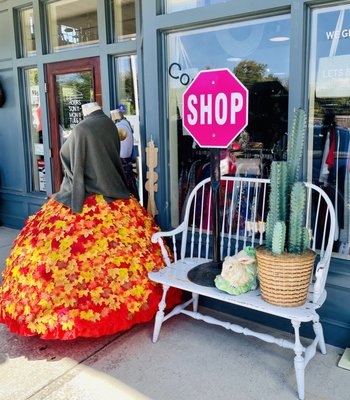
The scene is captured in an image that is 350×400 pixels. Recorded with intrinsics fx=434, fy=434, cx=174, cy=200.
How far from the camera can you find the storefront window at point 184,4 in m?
2.83

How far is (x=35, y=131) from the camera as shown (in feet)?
15.5

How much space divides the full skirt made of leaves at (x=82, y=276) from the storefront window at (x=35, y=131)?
6.84 ft

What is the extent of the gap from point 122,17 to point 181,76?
1.12 m

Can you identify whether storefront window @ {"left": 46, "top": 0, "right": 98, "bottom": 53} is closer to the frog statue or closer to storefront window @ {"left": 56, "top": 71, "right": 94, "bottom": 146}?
storefront window @ {"left": 56, "top": 71, "right": 94, "bottom": 146}

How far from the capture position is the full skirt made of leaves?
7.98ft

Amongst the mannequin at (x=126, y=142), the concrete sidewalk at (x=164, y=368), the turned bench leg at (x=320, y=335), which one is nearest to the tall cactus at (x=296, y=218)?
the turned bench leg at (x=320, y=335)

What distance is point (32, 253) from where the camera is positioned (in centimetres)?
262

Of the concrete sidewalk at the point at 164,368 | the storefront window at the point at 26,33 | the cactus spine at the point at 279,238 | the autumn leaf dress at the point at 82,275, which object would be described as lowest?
the concrete sidewalk at the point at 164,368

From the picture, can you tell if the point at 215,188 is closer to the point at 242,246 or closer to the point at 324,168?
the point at 242,246

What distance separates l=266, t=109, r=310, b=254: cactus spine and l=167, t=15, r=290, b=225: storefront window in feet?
2.30

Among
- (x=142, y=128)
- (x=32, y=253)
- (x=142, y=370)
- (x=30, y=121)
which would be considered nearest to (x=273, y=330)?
(x=142, y=370)

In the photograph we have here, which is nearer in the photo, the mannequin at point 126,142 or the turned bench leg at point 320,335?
the turned bench leg at point 320,335

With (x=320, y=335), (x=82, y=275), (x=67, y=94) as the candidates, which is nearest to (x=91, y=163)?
(x=82, y=275)

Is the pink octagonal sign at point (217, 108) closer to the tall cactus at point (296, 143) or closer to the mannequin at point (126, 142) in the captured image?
the tall cactus at point (296, 143)
